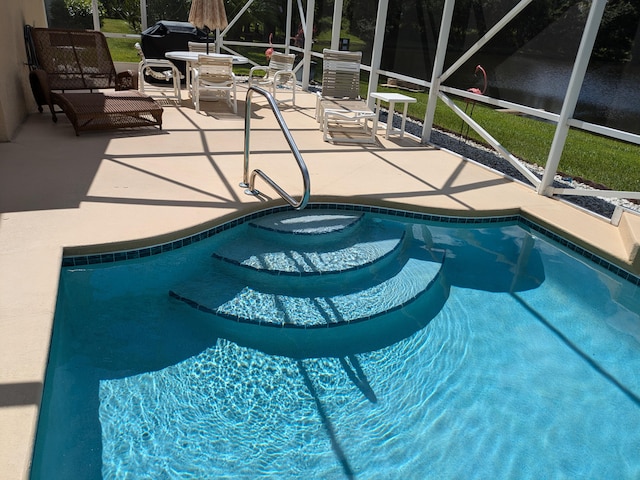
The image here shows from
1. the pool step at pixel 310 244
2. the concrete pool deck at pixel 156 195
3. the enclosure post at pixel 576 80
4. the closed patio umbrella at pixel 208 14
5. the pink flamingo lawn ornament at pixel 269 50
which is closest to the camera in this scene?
the concrete pool deck at pixel 156 195

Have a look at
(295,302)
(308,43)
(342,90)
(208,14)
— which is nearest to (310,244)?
(295,302)

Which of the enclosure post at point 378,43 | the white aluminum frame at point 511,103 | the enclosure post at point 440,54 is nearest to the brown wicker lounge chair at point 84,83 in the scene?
the white aluminum frame at point 511,103

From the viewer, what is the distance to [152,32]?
32.2 feet

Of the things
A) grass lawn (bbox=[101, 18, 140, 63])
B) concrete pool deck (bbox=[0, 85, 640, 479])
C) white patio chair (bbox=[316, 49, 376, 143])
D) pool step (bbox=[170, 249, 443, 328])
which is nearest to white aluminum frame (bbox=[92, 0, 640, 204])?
concrete pool deck (bbox=[0, 85, 640, 479])

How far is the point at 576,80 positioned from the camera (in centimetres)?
496

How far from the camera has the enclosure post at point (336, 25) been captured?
8.91m

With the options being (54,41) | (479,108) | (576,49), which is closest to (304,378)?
(576,49)

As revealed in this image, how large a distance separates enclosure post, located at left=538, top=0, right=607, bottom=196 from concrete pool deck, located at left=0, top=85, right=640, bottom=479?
0.41 m

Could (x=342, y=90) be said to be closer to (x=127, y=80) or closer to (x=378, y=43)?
(x=378, y=43)

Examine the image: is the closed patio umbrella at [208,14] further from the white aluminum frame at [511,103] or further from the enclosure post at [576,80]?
the enclosure post at [576,80]

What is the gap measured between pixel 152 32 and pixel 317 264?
8.06 m

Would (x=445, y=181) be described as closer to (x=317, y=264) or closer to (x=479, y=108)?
(x=317, y=264)

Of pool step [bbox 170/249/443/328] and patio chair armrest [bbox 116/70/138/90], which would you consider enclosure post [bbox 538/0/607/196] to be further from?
patio chair armrest [bbox 116/70/138/90]

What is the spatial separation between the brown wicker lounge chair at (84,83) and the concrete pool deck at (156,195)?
0.91 ft
